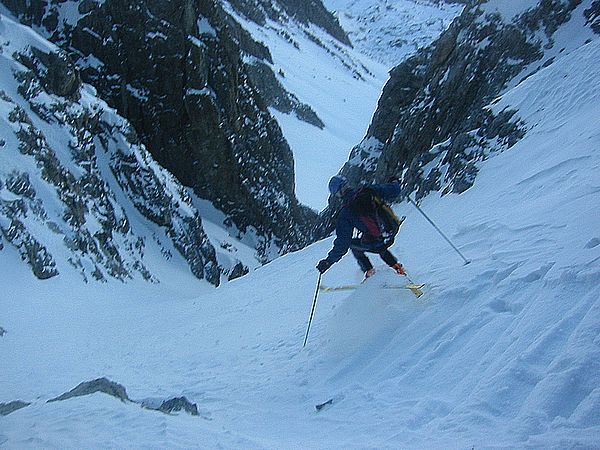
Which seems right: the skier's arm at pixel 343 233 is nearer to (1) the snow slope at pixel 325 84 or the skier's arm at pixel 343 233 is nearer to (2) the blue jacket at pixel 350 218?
(2) the blue jacket at pixel 350 218

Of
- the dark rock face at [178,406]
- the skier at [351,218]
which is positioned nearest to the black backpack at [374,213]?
the skier at [351,218]

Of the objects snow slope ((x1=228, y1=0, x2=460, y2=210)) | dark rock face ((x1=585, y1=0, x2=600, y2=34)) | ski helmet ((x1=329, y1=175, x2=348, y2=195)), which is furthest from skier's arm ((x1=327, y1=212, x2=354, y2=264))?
snow slope ((x1=228, y1=0, x2=460, y2=210))

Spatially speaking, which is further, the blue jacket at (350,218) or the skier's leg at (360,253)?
the skier's leg at (360,253)

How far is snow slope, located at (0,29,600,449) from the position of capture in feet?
13.0

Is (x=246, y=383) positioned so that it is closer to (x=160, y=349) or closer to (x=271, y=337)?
(x=271, y=337)

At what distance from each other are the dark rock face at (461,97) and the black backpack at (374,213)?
741 centimetres

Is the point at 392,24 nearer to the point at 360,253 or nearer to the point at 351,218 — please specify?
the point at 360,253

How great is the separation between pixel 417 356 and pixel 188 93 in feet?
117

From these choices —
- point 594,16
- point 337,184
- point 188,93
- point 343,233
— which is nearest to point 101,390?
point 343,233

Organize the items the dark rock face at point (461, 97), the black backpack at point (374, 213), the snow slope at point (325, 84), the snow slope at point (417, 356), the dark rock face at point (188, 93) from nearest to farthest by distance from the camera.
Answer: the snow slope at point (417, 356) < the black backpack at point (374, 213) < the dark rock face at point (461, 97) < the dark rock face at point (188, 93) < the snow slope at point (325, 84)

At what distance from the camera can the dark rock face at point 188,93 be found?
1412 inches

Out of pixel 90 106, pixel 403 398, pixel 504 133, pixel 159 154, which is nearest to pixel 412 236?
pixel 504 133

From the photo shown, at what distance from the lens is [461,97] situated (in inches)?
856

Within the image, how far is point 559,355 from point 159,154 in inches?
1497
